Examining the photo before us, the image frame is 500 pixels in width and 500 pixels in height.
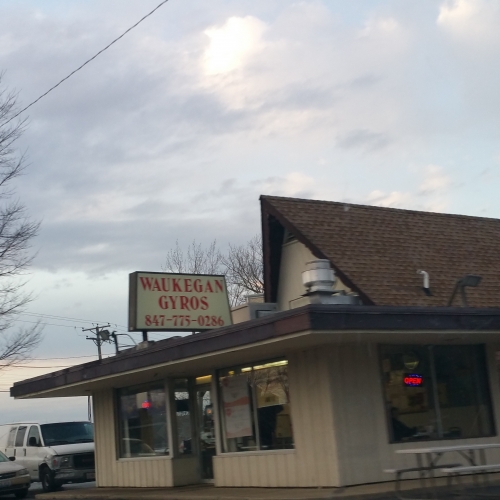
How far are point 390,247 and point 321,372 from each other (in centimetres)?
593

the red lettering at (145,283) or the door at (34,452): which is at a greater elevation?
the red lettering at (145,283)

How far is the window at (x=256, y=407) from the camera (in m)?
14.3

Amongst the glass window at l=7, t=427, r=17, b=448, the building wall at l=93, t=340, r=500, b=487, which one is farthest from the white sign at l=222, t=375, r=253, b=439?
the glass window at l=7, t=427, r=17, b=448

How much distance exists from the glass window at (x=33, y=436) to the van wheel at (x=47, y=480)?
1088 millimetres

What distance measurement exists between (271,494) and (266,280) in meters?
8.24

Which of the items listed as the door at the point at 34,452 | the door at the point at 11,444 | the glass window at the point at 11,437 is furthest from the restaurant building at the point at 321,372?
the glass window at the point at 11,437

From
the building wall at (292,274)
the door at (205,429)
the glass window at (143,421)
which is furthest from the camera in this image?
the building wall at (292,274)

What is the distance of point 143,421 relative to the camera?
18.2 m

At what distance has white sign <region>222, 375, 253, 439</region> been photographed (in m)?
15.1

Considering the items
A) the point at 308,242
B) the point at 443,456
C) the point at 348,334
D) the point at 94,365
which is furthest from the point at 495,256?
the point at 94,365

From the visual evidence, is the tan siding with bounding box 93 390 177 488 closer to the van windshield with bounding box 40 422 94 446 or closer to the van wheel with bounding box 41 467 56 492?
the van wheel with bounding box 41 467 56 492

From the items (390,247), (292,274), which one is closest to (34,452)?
(292,274)

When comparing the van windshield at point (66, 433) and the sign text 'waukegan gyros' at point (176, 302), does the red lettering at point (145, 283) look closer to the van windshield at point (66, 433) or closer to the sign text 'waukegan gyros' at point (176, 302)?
the sign text 'waukegan gyros' at point (176, 302)

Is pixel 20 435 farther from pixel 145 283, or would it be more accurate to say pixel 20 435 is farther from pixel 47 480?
pixel 145 283
